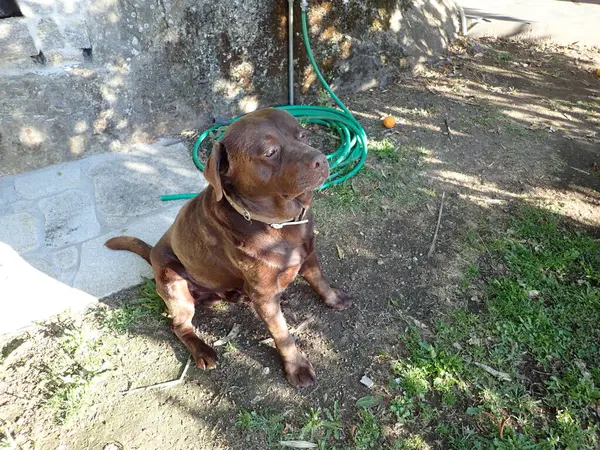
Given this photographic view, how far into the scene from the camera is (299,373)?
2754 millimetres

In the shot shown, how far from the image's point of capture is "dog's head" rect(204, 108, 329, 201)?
2.01m

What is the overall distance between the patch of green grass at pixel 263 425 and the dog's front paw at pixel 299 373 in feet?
0.74

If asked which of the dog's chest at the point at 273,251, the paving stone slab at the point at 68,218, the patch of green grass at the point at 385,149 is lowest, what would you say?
the paving stone slab at the point at 68,218

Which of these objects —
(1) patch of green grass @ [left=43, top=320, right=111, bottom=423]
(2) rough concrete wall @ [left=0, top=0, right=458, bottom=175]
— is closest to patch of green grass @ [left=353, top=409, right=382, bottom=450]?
(1) patch of green grass @ [left=43, top=320, right=111, bottom=423]

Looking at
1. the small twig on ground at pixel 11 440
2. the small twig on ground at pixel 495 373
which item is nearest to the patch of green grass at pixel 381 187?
the small twig on ground at pixel 495 373

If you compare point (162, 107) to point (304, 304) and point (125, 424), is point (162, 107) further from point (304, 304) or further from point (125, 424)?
point (125, 424)

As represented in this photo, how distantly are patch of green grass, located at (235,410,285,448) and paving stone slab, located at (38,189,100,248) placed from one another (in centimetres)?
210

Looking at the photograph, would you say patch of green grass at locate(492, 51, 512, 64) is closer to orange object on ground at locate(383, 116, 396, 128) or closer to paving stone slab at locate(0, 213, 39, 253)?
orange object on ground at locate(383, 116, 396, 128)

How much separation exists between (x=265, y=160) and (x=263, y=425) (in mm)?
1594

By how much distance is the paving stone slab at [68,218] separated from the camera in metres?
3.69

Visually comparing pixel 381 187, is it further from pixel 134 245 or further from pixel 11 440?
pixel 11 440

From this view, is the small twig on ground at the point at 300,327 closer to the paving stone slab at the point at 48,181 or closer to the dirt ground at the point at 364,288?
the dirt ground at the point at 364,288

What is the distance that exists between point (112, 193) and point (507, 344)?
3.55 m

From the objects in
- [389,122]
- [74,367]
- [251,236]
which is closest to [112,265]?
[74,367]
